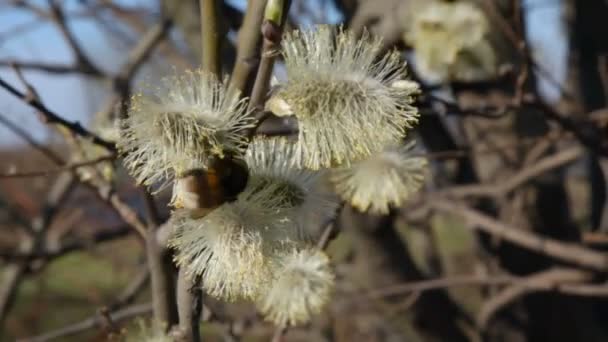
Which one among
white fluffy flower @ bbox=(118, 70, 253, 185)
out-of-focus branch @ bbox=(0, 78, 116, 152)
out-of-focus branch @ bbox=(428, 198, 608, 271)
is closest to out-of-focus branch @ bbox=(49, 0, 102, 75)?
out-of-focus branch @ bbox=(428, 198, 608, 271)

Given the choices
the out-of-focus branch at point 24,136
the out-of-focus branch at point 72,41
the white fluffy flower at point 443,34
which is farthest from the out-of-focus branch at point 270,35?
the out-of-focus branch at point 72,41

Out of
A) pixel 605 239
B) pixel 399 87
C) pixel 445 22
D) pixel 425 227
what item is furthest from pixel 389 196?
pixel 425 227

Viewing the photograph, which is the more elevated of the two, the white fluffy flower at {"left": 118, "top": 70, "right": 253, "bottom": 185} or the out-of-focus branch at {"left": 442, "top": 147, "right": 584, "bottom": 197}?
the out-of-focus branch at {"left": 442, "top": 147, "right": 584, "bottom": 197}

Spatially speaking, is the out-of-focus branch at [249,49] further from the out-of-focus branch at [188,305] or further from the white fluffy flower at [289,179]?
the out-of-focus branch at [188,305]

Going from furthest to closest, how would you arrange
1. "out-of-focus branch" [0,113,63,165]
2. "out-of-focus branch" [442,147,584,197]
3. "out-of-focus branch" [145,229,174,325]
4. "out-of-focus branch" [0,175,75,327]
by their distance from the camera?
"out-of-focus branch" [0,175,75,327] → "out-of-focus branch" [442,147,584,197] → "out-of-focus branch" [0,113,63,165] → "out-of-focus branch" [145,229,174,325]

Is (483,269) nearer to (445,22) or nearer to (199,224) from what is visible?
(445,22)

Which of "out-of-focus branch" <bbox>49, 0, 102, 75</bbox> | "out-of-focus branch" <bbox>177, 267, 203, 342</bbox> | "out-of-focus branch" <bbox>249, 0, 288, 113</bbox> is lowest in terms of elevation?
"out-of-focus branch" <bbox>177, 267, 203, 342</bbox>

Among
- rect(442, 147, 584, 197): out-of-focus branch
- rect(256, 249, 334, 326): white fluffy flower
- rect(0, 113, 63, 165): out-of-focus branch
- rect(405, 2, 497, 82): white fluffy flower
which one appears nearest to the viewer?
rect(256, 249, 334, 326): white fluffy flower

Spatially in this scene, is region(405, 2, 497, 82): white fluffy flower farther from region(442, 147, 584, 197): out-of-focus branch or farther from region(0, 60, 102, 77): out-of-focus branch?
region(0, 60, 102, 77): out-of-focus branch
